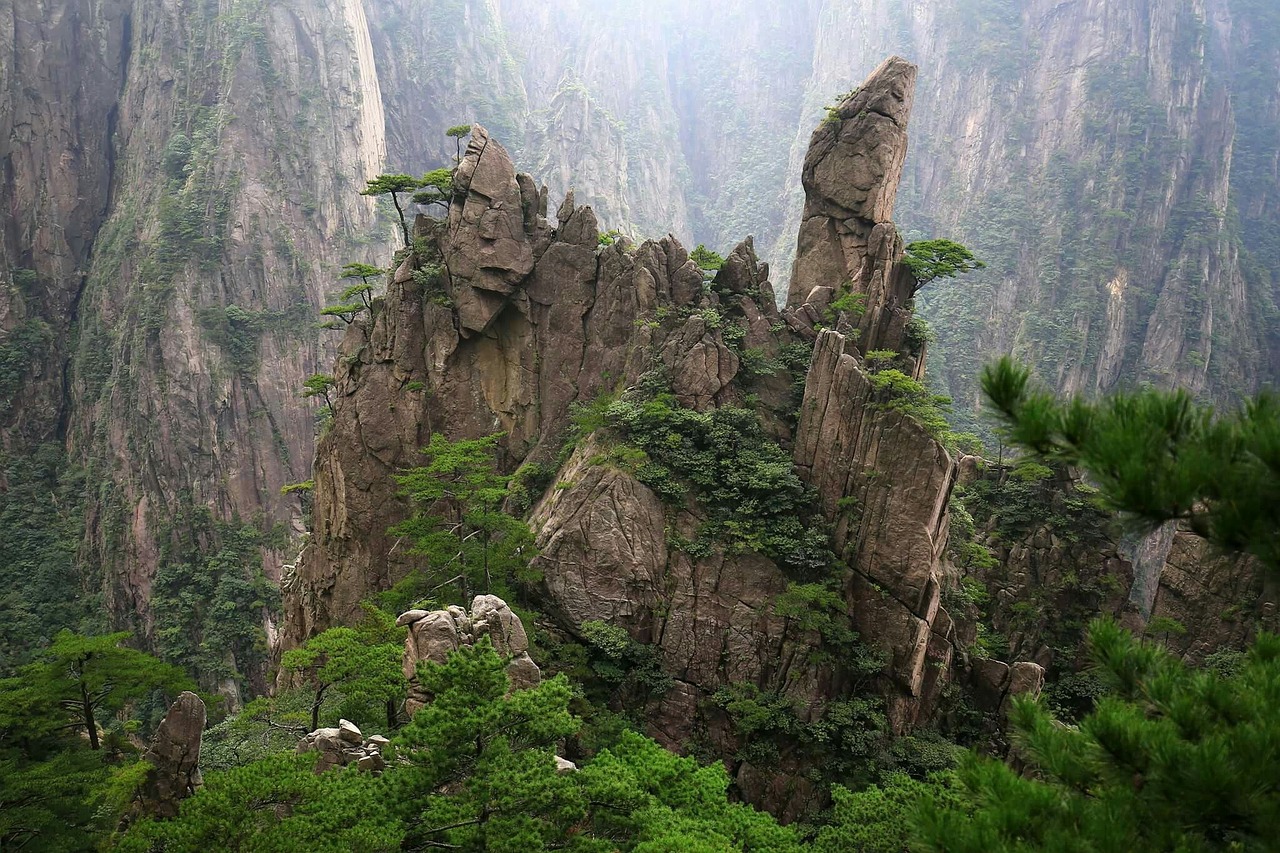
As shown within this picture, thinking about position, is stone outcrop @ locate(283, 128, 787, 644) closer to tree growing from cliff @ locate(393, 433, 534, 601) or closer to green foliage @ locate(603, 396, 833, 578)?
green foliage @ locate(603, 396, 833, 578)

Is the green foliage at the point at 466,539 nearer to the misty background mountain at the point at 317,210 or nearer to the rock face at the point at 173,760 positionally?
the rock face at the point at 173,760

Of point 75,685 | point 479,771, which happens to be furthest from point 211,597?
point 479,771

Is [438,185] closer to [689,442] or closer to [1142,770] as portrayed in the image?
[689,442]

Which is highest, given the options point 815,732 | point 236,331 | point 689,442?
point 689,442

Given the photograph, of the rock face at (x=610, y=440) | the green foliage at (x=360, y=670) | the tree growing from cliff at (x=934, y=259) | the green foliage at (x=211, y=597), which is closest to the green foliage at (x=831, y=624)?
the rock face at (x=610, y=440)

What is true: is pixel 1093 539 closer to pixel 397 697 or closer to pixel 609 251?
pixel 609 251

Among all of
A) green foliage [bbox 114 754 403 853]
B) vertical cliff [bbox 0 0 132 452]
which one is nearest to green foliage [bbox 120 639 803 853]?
green foliage [bbox 114 754 403 853]
